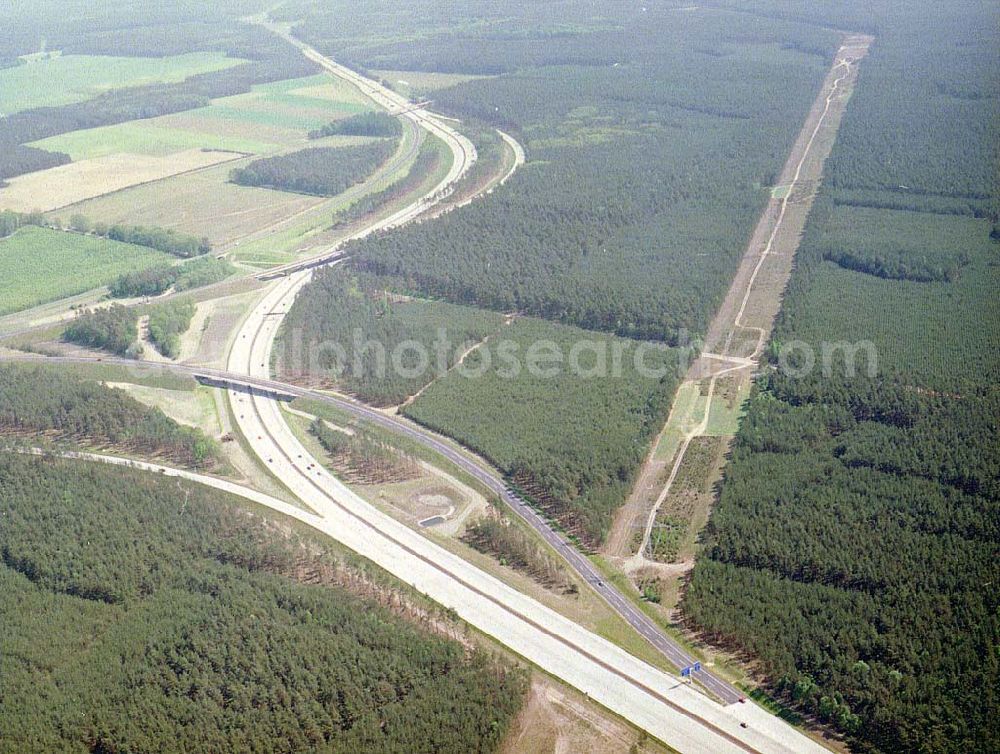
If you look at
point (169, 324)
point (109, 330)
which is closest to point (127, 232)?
point (169, 324)

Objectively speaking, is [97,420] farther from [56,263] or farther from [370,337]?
[56,263]

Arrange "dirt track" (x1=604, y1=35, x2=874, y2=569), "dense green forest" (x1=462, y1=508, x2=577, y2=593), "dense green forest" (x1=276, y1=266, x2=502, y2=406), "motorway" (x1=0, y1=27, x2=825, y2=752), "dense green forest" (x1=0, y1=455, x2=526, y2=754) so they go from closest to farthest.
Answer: "dense green forest" (x1=0, y1=455, x2=526, y2=754), "motorway" (x1=0, y1=27, x2=825, y2=752), "dense green forest" (x1=462, y1=508, x2=577, y2=593), "dirt track" (x1=604, y1=35, x2=874, y2=569), "dense green forest" (x1=276, y1=266, x2=502, y2=406)

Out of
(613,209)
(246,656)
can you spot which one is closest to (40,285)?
(613,209)

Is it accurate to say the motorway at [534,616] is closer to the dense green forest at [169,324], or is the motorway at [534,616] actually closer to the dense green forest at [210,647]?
the dense green forest at [210,647]

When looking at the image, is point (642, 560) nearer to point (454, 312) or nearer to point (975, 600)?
point (975, 600)

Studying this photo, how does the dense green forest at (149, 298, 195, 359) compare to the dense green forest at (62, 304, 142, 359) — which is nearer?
the dense green forest at (149, 298, 195, 359)

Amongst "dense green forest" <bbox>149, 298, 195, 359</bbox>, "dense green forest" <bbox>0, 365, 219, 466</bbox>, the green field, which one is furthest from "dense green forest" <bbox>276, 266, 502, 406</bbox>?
the green field

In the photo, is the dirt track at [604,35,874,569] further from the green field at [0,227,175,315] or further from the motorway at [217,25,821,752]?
the green field at [0,227,175,315]
